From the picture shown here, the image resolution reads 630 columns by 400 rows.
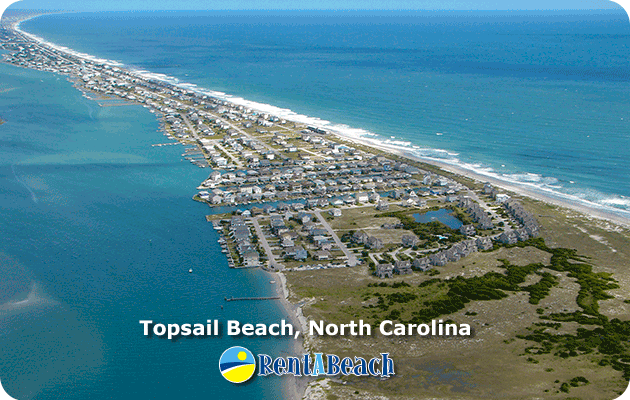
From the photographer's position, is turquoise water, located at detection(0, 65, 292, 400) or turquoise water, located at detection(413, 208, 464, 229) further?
turquoise water, located at detection(413, 208, 464, 229)

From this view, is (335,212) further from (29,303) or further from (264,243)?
(29,303)

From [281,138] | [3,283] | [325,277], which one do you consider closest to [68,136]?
[281,138]

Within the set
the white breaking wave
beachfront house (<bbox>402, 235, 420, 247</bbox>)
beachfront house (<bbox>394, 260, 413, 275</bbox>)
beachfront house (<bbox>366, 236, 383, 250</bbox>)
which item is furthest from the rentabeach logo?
beachfront house (<bbox>402, 235, 420, 247</bbox>)

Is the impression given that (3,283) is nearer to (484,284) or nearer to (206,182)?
(206,182)

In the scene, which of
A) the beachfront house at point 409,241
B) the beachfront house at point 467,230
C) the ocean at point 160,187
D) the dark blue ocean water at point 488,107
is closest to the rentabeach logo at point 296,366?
the ocean at point 160,187

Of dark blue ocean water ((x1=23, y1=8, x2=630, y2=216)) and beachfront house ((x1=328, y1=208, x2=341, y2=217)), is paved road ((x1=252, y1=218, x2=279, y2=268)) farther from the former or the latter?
dark blue ocean water ((x1=23, y1=8, x2=630, y2=216))

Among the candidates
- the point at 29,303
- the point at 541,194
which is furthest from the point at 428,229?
the point at 29,303

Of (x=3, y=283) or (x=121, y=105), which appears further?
(x=121, y=105)

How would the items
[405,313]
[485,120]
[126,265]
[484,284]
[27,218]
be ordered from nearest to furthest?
[405,313] → [484,284] → [126,265] → [27,218] → [485,120]
